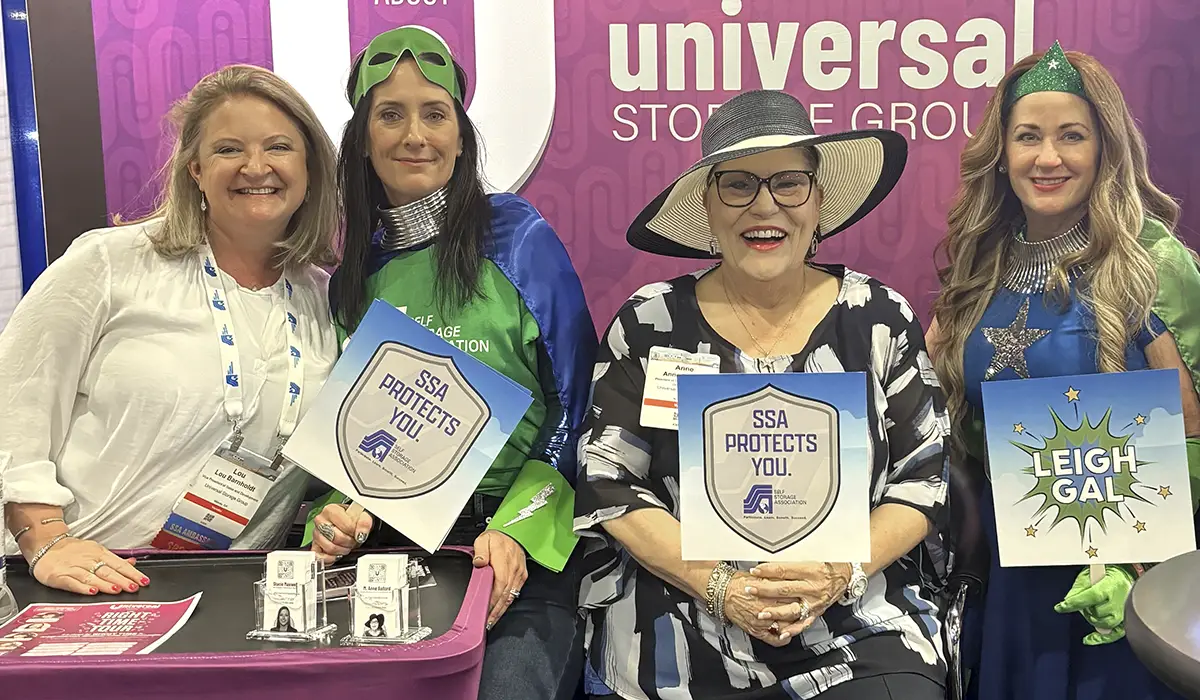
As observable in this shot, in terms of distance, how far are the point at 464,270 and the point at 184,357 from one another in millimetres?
653

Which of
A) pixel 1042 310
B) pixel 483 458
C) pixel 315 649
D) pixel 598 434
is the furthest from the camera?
pixel 1042 310

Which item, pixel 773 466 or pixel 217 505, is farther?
pixel 217 505

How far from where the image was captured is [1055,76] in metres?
2.40

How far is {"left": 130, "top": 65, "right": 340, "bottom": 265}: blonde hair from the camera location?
7.78ft

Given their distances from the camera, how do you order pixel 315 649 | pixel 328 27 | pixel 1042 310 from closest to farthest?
pixel 315 649, pixel 1042 310, pixel 328 27

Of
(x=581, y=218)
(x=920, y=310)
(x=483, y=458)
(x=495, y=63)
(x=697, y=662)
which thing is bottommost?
(x=697, y=662)

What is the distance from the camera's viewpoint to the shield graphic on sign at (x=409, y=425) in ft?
6.72

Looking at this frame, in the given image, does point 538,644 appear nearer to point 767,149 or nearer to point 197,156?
point 767,149

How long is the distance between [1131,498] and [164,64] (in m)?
2.64

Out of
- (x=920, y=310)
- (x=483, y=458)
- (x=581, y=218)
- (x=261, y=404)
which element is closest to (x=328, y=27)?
(x=581, y=218)

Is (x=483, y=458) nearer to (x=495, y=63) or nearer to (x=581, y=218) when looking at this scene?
(x=581, y=218)

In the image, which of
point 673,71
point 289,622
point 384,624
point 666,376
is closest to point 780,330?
point 666,376

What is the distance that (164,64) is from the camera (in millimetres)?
2814

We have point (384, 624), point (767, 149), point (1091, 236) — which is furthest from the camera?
point (1091, 236)
